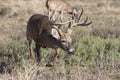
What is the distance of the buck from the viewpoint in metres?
9.68

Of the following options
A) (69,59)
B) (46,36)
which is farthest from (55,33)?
(69,59)

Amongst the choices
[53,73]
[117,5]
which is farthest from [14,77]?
[117,5]

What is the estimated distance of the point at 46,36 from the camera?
406 inches

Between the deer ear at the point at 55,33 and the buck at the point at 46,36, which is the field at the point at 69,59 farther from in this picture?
the deer ear at the point at 55,33

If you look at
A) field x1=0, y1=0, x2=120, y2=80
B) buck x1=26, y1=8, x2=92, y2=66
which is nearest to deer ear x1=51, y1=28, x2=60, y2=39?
buck x1=26, y1=8, x2=92, y2=66

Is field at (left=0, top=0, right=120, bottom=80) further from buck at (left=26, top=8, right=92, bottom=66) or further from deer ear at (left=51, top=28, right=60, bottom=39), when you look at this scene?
deer ear at (left=51, top=28, right=60, bottom=39)

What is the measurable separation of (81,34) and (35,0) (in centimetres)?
1536

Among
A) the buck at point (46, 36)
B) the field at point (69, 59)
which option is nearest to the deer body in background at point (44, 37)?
the buck at point (46, 36)

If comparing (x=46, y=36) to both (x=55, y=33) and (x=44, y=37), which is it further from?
(x=55, y=33)

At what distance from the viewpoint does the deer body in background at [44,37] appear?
31.7 feet

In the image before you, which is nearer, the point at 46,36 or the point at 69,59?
the point at 69,59

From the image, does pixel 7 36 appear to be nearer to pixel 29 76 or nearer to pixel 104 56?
pixel 104 56

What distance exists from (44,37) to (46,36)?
63mm

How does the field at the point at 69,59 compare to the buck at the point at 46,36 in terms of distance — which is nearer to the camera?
the field at the point at 69,59
